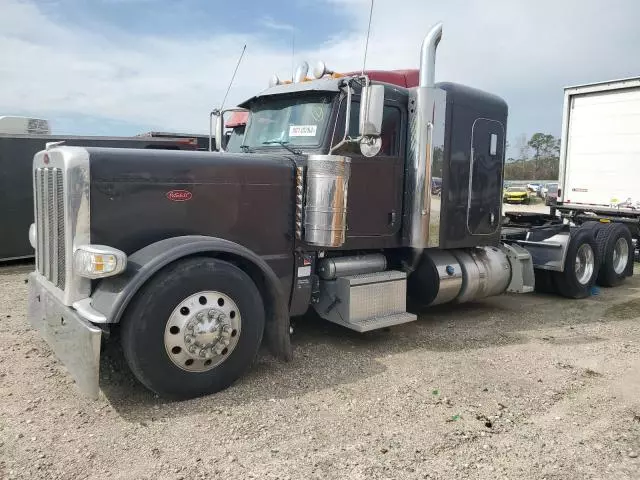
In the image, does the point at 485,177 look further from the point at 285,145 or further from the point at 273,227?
the point at 273,227

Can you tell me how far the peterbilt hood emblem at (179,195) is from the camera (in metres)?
4.06

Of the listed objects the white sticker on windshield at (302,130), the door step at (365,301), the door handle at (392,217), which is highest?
the white sticker on windshield at (302,130)

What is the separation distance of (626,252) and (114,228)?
8.28 meters

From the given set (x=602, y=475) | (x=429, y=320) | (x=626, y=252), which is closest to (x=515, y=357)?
(x=429, y=320)

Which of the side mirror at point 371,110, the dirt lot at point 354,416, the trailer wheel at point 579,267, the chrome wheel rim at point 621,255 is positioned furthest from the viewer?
the chrome wheel rim at point 621,255

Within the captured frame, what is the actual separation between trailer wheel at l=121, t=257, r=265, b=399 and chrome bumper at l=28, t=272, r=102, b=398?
225mm

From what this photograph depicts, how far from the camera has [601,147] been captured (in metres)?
11.1

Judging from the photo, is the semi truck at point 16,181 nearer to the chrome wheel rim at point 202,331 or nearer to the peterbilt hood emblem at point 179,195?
the peterbilt hood emblem at point 179,195

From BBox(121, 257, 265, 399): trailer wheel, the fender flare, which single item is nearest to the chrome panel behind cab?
the fender flare

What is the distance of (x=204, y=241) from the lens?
3.89 metres

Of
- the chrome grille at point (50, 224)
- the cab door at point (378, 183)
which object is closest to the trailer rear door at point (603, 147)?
the cab door at point (378, 183)

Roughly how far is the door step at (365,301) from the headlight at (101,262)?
6.79 feet

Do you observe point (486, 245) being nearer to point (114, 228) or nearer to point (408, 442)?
point (408, 442)

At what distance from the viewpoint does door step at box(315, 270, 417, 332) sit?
5004mm
